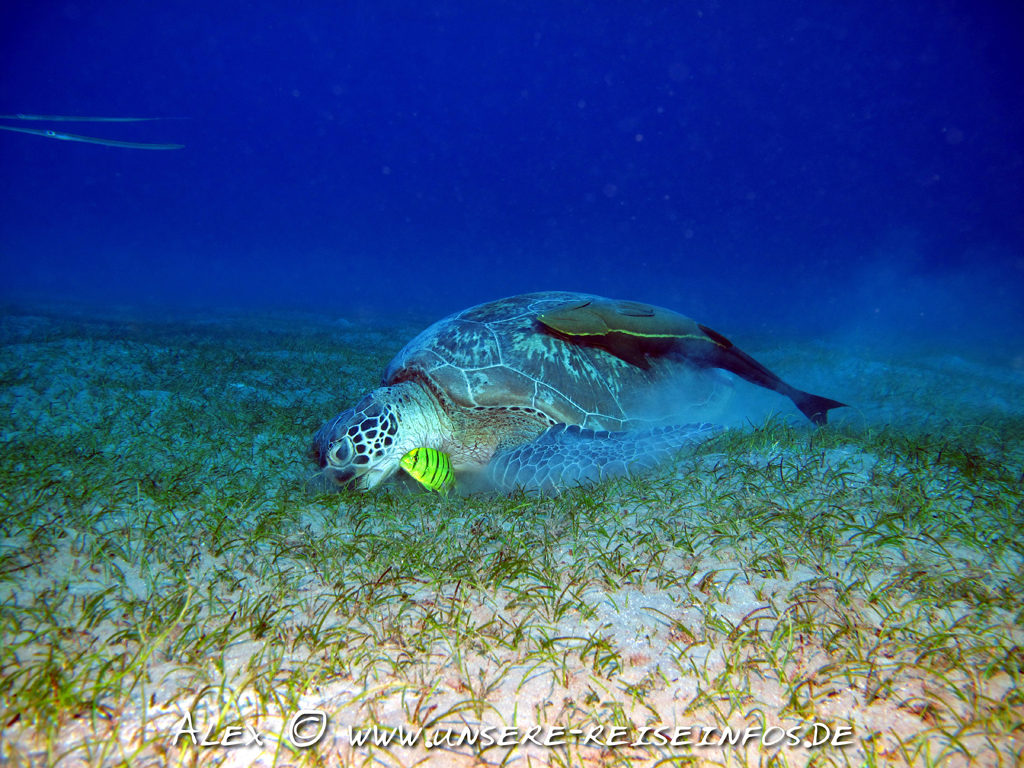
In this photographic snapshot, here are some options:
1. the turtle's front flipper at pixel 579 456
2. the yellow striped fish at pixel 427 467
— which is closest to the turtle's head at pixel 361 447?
the yellow striped fish at pixel 427 467

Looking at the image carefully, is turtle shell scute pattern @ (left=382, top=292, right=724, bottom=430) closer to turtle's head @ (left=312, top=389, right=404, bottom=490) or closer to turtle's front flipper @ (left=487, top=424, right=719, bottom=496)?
turtle's front flipper @ (left=487, top=424, right=719, bottom=496)

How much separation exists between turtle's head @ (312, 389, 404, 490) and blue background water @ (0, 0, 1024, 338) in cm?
6795

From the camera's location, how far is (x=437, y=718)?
1062 mm

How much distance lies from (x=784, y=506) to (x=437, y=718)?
1.84 metres

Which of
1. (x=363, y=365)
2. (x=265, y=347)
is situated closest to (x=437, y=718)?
(x=363, y=365)

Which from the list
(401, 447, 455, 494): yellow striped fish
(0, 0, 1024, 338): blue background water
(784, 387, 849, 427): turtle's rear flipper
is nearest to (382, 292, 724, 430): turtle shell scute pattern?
(401, 447, 455, 494): yellow striped fish

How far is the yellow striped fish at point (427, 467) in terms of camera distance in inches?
92.1

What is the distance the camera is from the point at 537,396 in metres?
3.22

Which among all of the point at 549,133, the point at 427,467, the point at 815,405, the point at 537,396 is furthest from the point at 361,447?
the point at 549,133

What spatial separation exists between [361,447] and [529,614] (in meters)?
1.80

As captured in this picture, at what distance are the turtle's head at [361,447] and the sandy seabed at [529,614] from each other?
244 millimetres

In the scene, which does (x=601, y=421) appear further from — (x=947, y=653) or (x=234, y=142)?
(x=234, y=142)

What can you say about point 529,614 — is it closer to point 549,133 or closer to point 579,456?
point 579,456

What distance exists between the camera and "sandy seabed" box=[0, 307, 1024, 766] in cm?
102
